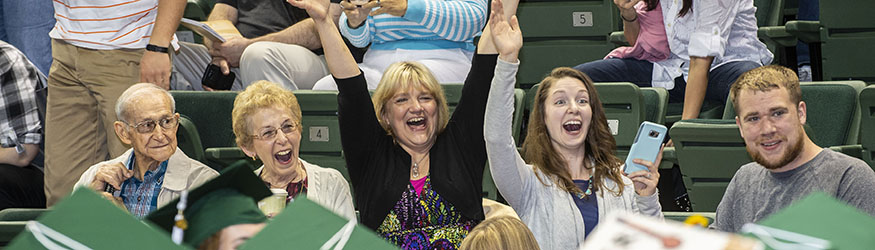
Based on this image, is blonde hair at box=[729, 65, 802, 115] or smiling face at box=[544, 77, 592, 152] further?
smiling face at box=[544, 77, 592, 152]

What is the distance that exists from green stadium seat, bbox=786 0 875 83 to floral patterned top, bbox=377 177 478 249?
76.8 inches

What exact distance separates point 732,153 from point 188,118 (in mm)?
1722

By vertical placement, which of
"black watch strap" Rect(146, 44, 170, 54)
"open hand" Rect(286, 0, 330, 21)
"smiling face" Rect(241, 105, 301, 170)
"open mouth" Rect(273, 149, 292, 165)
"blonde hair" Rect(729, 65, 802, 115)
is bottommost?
"open mouth" Rect(273, 149, 292, 165)

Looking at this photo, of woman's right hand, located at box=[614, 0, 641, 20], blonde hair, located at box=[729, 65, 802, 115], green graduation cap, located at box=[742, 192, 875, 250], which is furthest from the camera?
woman's right hand, located at box=[614, 0, 641, 20]

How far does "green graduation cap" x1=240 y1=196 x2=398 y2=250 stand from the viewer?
1.16 m

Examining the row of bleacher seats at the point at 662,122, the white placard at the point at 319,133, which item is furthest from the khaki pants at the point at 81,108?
the white placard at the point at 319,133

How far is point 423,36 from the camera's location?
3.44 meters

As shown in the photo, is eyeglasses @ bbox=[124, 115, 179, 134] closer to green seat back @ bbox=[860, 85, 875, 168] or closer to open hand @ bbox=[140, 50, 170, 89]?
open hand @ bbox=[140, 50, 170, 89]

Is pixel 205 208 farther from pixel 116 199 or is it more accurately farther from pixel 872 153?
pixel 872 153

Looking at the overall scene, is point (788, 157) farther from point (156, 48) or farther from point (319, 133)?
point (156, 48)

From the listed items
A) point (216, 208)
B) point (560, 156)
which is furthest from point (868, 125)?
point (216, 208)

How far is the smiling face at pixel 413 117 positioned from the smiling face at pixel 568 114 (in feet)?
0.99

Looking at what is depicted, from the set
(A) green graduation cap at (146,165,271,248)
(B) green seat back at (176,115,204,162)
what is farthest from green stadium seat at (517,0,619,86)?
(A) green graduation cap at (146,165,271,248)

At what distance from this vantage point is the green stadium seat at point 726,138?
125 inches
